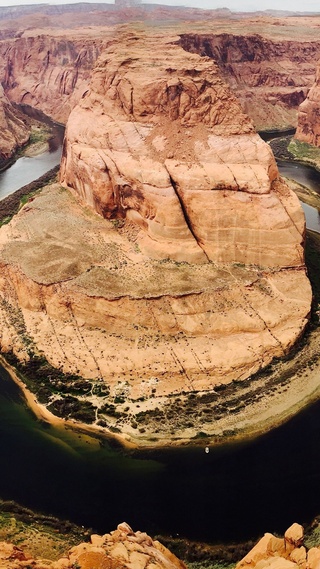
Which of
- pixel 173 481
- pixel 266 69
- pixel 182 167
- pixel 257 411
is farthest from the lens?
pixel 266 69

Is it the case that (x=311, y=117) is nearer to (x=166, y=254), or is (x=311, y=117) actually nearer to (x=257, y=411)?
(x=166, y=254)

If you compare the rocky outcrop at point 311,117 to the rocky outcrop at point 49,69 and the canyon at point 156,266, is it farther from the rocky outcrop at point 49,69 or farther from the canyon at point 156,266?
the rocky outcrop at point 49,69

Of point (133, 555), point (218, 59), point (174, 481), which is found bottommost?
point (174, 481)

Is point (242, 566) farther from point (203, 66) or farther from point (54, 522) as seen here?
point (203, 66)

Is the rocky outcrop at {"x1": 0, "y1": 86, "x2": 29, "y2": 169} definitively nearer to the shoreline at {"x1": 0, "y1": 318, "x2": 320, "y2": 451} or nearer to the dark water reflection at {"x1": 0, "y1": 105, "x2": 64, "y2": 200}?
the dark water reflection at {"x1": 0, "y1": 105, "x2": 64, "y2": 200}

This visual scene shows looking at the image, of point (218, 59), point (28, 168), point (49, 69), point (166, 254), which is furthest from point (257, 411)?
point (49, 69)

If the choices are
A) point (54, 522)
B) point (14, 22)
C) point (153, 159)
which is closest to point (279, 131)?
point (153, 159)

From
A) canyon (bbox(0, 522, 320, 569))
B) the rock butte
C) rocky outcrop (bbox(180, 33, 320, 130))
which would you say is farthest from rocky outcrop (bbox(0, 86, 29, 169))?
canyon (bbox(0, 522, 320, 569))
